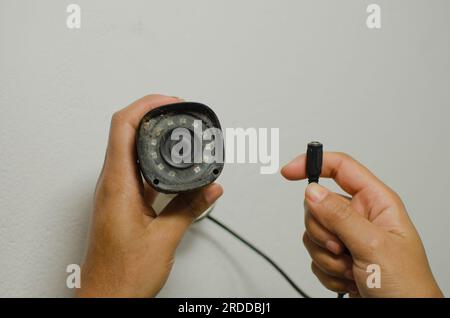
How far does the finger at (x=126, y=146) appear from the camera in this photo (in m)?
0.55

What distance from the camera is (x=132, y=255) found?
0.54 metres

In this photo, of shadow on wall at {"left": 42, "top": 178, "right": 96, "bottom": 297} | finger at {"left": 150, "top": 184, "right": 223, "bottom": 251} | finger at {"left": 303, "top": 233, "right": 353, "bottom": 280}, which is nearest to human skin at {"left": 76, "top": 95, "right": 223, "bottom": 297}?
finger at {"left": 150, "top": 184, "right": 223, "bottom": 251}

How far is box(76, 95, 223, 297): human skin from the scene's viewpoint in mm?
544

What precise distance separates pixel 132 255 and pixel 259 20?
46 centimetres

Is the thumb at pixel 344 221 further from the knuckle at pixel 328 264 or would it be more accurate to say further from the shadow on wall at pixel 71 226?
the shadow on wall at pixel 71 226

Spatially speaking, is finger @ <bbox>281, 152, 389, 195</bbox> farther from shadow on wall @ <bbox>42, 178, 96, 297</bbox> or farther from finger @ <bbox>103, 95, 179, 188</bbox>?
shadow on wall @ <bbox>42, 178, 96, 297</bbox>

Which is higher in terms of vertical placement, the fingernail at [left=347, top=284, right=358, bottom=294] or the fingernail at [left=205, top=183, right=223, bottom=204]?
the fingernail at [left=205, top=183, right=223, bottom=204]

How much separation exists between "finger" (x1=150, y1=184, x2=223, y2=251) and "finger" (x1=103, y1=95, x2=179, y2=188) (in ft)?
0.18

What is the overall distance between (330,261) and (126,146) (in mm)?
391

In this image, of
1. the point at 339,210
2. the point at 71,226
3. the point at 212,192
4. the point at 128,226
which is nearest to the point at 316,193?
the point at 339,210

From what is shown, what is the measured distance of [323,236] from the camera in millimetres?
666
